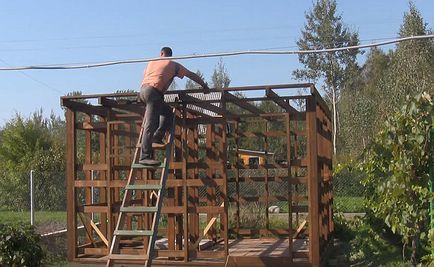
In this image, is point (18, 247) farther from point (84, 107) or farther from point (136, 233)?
point (84, 107)

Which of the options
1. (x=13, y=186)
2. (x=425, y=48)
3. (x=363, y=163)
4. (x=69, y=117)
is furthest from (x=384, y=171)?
(x=425, y=48)

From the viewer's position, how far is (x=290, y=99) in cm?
1055

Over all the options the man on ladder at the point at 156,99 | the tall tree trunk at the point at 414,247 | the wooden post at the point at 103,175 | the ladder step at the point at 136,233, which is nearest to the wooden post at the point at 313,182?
the tall tree trunk at the point at 414,247

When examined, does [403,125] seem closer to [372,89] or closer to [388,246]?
[388,246]

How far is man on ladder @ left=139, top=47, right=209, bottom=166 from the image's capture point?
28.9ft

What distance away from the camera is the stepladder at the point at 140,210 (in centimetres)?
782

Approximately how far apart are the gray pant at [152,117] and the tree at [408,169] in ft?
9.77

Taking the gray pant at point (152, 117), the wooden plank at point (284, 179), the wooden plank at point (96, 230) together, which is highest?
the gray pant at point (152, 117)

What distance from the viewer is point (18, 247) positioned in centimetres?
945

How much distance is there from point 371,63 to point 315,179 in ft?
128

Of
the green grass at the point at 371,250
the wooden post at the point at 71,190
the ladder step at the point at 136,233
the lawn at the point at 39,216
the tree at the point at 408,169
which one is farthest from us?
the lawn at the point at 39,216

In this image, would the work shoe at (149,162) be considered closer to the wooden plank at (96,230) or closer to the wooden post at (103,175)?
the wooden plank at (96,230)

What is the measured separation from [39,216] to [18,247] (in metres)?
10.4

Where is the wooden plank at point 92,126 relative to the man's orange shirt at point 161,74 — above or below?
below
